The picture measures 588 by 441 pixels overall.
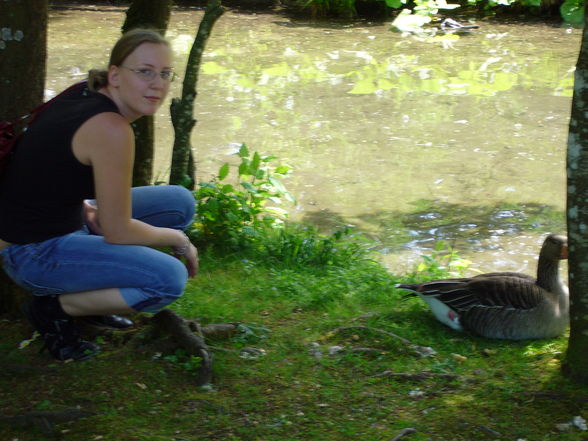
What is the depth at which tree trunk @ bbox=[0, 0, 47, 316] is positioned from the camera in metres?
3.81

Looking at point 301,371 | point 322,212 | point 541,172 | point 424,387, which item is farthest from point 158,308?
point 541,172

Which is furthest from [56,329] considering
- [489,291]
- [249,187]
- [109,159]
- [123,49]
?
[249,187]

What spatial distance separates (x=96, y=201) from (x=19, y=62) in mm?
989

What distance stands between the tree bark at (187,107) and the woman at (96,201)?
7.33 feet

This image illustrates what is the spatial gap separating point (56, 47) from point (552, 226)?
944 cm

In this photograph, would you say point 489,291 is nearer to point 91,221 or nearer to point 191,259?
point 191,259

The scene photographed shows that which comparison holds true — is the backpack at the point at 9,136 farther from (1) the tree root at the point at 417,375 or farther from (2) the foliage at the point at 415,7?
(2) the foliage at the point at 415,7

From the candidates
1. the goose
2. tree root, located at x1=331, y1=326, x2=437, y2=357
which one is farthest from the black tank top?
the goose

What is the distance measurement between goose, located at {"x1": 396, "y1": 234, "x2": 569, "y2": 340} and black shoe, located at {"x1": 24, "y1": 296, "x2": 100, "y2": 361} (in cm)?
189

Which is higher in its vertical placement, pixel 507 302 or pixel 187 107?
pixel 187 107

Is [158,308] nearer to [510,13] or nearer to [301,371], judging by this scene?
[301,371]

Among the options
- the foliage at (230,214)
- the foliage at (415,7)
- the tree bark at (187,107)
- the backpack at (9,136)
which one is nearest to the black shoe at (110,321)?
the backpack at (9,136)

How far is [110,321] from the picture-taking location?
12.9ft

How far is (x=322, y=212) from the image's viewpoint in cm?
727
